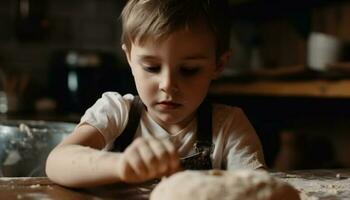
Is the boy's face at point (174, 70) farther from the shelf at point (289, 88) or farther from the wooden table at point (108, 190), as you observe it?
the shelf at point (289, 88)

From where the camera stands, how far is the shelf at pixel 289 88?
1.48 meters

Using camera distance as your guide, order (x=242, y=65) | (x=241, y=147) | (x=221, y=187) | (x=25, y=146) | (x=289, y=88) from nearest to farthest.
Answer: (x=221, y=187) < (x=241, y=147) < (x=25, y=146) < (x=289, y=88) < (x=242, y=65)

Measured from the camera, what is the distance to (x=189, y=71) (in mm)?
755

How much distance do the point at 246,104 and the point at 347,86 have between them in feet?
2.71

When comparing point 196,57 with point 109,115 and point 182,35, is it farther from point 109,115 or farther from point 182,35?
point 109,115

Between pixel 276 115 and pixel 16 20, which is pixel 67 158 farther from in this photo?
pixel 16 20

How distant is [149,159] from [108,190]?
0.52ft

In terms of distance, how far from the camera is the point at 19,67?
8.05 feet

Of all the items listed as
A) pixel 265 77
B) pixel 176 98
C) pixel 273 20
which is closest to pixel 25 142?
pixel 176 98

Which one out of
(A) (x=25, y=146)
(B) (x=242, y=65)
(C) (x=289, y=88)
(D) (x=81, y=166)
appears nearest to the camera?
(D) (x=81, y=166)

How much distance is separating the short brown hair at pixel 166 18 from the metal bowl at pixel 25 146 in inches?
14.3

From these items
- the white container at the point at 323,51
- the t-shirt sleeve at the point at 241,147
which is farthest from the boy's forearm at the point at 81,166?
the white container at the point at 323,51

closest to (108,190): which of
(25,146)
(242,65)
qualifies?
(25,146)

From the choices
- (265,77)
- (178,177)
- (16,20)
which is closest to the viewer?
(178,177)
